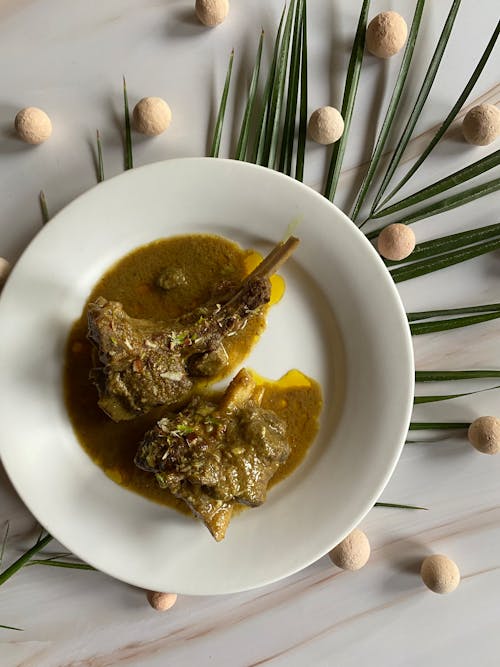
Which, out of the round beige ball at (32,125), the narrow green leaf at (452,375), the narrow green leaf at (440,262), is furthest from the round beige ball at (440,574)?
the round beige ball at (32,125)

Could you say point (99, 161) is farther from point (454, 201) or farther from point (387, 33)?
point (454, 201)

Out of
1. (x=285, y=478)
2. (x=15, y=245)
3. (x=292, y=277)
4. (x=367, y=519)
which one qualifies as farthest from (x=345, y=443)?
(x=15, y=245)

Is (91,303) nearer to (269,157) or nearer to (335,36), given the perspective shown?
(269,157)

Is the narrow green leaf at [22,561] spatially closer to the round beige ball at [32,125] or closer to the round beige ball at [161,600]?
the round beige ball at [161,600]

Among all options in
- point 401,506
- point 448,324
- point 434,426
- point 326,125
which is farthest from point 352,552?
point 326,125

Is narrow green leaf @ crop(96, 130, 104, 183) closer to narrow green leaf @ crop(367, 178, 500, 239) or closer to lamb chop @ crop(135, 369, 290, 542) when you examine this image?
lamb chop @ crop(135, 369, 290, 542)

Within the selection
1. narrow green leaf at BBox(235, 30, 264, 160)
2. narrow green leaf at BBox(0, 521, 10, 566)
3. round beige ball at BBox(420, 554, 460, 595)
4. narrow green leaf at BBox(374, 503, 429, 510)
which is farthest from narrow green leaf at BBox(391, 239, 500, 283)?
narrow green leaf at BBox(0, 521, 10, 566)
